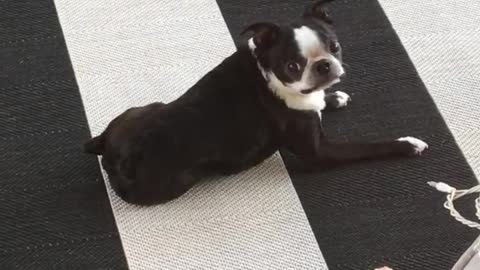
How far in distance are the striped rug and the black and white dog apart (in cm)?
9

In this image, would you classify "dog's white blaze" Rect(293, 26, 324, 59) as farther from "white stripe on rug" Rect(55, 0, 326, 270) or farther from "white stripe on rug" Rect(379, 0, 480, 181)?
"white stripe on rug" Rect(379, 0, 480, 181)

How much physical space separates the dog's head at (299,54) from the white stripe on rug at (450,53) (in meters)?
0.45

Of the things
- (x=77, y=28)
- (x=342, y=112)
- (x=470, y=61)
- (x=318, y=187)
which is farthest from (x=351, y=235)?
(x=77, y=28)

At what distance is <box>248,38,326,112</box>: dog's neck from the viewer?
1750 mm

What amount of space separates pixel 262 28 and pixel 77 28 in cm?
69

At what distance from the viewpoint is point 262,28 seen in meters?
1.70

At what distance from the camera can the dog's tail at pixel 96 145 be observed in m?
1.82

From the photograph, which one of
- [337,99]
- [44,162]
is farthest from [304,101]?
[44,162]

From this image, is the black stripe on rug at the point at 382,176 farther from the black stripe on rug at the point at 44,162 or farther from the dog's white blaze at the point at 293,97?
the black stripe on rug at the point at 44,162

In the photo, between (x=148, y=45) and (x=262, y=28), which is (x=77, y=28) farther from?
(x=262, y=28)

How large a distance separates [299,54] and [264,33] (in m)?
0.09

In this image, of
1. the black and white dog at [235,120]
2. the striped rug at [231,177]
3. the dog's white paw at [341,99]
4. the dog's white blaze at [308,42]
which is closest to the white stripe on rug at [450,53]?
the striped rug at [231,177]

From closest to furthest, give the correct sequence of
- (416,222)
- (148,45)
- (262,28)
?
(262,28)
(416,222)
(148,45)

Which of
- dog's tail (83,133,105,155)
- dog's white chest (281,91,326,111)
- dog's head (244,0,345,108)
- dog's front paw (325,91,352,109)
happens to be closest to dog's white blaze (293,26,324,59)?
dog's head (244,0,345,108)
